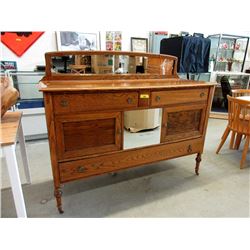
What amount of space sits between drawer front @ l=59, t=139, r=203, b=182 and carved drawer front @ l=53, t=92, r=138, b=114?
0.36 m

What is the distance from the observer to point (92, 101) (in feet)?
4.14

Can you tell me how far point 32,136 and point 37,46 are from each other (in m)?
1.43

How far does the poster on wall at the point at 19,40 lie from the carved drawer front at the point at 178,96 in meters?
2.47

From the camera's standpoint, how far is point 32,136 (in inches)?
108

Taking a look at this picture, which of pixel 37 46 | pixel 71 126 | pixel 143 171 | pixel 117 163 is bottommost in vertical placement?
pixel 143 171

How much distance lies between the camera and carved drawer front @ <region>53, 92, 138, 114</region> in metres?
1.20

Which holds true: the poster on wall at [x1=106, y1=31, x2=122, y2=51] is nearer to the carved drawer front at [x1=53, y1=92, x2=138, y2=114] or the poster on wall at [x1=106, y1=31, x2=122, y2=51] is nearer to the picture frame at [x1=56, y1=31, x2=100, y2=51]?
the picture frame at [x1=56, y1=31, x2=100, y2=51]

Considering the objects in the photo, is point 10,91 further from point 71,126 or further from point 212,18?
point 212,18

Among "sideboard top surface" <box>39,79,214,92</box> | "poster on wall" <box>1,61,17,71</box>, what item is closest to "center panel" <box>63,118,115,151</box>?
"sideboard top surface" <box>39,79,214,92</box>

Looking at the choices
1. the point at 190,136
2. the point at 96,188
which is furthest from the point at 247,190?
the point at 96,188

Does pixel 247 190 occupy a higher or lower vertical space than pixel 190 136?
lower

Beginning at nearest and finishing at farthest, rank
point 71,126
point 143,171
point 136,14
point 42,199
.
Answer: point 136,14 → point 71,126 → point 42,199 → point 143,171

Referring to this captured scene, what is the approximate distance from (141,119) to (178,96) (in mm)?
350

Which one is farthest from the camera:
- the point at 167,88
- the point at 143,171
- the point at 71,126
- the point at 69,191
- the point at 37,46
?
the point at 37,46
